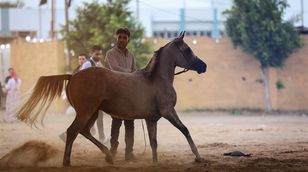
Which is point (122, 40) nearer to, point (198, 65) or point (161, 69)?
point (161, 69)

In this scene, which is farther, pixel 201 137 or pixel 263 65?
pixel 263 65

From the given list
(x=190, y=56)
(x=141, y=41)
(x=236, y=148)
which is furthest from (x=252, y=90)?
(x=190, y=56)

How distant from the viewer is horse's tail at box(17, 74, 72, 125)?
349 inches

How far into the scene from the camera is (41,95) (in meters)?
8.92

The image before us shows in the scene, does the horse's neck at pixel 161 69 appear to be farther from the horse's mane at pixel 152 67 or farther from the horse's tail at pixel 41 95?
the horse's tail at pixel 41 95

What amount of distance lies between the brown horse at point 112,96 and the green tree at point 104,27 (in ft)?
48.9

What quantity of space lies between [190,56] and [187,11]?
3039 cm

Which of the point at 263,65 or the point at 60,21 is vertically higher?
the point at 60,21

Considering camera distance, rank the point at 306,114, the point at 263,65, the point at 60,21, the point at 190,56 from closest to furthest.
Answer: the point at 190,56, the point at 306,114, the point at 263,65, the point at 60,21

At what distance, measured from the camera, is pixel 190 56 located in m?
9.23

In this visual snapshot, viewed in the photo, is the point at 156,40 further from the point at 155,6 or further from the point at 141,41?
the point at 155,6

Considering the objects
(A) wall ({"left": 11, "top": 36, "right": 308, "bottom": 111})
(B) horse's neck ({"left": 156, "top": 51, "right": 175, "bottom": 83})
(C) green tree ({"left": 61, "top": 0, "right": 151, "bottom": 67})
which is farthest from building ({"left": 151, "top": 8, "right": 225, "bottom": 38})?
(B) horse's neck ({"left": 156, "top": 51, "right": 175, "bottom": 83})

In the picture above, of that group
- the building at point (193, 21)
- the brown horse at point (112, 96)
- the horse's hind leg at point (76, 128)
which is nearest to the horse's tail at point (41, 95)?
the brown horse at point (112, 96)

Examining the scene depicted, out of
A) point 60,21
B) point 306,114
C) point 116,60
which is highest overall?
point 60,21
